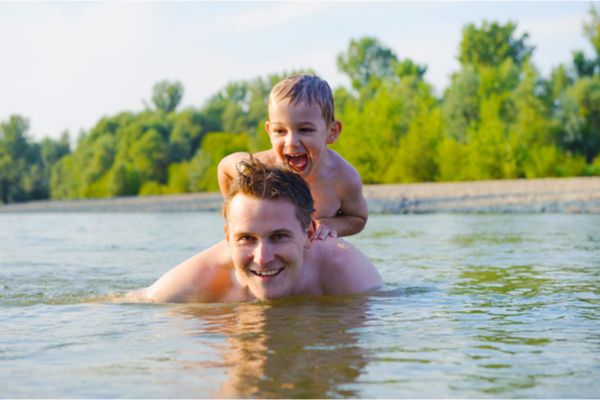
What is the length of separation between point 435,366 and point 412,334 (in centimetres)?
78

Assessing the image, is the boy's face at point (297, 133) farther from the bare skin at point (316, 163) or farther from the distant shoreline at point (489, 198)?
the distant shoreline at point (489, 198)

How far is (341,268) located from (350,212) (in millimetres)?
542

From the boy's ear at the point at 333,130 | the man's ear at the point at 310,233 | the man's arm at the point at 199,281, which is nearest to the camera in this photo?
the man's ear at the point at 310,233

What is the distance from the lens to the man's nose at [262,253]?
4.74m

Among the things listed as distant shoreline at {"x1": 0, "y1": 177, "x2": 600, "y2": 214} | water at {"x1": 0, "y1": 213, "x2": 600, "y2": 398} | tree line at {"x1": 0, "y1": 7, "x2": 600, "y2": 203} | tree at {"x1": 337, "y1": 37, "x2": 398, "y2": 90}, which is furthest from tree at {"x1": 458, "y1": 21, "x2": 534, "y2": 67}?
water at {"x1": 0, "y1": 213, "x2": 600, "y2": 398}

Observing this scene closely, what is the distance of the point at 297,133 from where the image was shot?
547cm

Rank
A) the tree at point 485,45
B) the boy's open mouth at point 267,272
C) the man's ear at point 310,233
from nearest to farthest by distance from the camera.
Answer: the boy's open mouth at point 267,272
the man's ear at point 310,233
the tree at point 485,45

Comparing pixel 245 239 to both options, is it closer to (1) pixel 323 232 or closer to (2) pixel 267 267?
(2) pixel 267 267

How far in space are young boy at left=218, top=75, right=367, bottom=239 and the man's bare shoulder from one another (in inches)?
3.8

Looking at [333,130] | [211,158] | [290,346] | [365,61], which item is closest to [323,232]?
[333,130]

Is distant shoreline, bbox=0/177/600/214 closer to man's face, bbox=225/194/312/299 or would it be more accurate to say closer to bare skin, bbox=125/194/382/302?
bare skin, bbox=125/194/382/302

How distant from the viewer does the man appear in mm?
4750

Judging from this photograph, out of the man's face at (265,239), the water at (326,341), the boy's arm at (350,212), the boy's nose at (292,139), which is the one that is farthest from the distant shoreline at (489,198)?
the man's face at (265,239)

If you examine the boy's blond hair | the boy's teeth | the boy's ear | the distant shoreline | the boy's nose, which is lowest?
the distant shoreline
